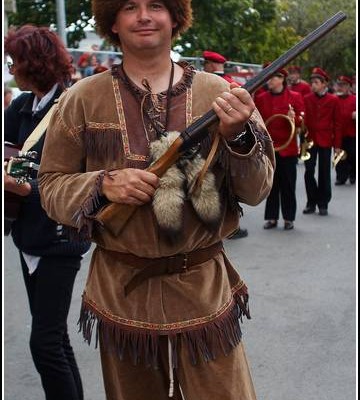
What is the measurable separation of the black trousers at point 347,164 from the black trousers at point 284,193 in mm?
3887

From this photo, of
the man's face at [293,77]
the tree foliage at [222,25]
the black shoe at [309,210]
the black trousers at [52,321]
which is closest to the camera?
the black trousers at [52,321]

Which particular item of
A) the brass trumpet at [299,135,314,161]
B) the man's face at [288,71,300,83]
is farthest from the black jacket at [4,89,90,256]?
the man's face at [288,71,300,83]

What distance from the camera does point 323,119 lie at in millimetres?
9125

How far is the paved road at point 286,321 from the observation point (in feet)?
12.3

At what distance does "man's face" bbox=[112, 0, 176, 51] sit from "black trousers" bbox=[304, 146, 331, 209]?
6.83 metres

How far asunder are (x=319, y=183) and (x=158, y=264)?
6967 millimetres

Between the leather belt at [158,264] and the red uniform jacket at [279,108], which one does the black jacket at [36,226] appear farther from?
the red uniform jacket at [279,108]

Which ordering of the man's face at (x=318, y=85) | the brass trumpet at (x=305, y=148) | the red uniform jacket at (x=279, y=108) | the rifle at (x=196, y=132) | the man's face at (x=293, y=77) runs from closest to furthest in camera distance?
1. the rifle at (x=196, y=132)
2. the red uniform jacket at (x=279, y=108)
3. the brass trumpet at (x=305, y=148)
4. the man's face at (x=318, y=85)
5. the man's face at (x=293, y=77)

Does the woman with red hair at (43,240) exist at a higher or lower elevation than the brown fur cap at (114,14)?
lower

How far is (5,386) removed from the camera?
379 cm

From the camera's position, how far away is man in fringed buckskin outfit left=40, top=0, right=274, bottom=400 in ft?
6.84

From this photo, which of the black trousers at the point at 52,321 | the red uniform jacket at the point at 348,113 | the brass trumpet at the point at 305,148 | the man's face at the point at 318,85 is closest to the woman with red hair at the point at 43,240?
the black trousers at the point at 52,321

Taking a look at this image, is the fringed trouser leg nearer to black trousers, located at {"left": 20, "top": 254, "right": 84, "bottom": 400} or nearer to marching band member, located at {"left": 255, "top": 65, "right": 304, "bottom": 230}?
black trousers, located at {"left": 20, "top": 254, "right": 84, "bottom": 400}

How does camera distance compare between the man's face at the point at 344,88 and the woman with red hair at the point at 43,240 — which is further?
the man's face at the point at 344,88
